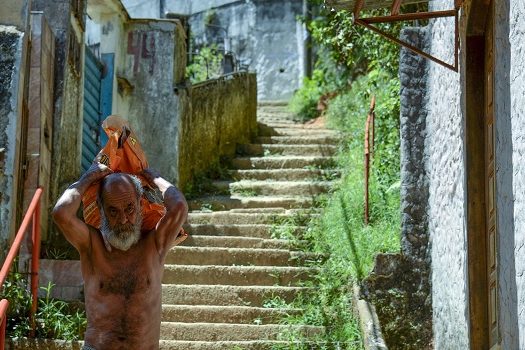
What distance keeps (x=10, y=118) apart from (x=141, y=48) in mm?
4593

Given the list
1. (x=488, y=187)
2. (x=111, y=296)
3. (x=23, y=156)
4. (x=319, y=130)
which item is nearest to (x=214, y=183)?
(x=319, y=130)

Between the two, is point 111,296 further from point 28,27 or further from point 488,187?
point 28,27

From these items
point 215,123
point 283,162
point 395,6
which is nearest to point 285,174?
point 283,162

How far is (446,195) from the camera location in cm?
850

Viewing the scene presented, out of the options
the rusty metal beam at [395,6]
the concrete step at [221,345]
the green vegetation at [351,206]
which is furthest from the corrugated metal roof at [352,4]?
the concrete step at [221,345]

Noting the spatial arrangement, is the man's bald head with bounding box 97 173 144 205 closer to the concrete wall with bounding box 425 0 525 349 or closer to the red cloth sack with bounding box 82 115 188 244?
the red cloth sack with bounding box 82 115 188 244

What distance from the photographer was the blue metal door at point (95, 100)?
40.9 ft

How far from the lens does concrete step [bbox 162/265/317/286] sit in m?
10.3

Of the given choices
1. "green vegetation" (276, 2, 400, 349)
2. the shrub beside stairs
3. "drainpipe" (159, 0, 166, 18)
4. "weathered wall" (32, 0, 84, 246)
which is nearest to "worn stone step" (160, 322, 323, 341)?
the shrub beside stairs

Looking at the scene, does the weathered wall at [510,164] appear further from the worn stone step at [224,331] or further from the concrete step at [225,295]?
the concrete step at [225,295]

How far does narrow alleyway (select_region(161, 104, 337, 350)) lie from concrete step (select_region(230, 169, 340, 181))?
0.01 metres

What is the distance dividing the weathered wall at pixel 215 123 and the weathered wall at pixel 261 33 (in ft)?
17.1

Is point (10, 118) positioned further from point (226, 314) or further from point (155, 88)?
point (155, 88)

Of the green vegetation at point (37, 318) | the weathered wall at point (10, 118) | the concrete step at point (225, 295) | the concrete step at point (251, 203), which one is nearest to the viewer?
the green vegetation at point (37, 318)
